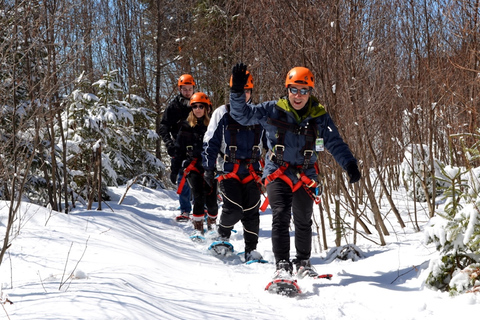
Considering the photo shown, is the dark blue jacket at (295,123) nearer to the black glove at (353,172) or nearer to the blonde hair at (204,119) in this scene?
the black glove at (353,172)

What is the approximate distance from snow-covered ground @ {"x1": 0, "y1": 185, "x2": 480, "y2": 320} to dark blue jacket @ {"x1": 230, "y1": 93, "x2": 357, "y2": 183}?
1.02 metres

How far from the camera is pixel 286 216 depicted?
3.93 meters

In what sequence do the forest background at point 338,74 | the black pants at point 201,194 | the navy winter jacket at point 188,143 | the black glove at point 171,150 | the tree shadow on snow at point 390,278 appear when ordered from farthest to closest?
the black glove at point 171,150 < the navy winter jacket at point 188,143 < the black pants at point 201,194 < the forest background at point 338,74 < the tree shadow on snow at point 390,278

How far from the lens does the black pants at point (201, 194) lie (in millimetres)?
6508

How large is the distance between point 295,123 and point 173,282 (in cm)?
171

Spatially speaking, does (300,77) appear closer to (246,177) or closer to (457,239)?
(246,177)

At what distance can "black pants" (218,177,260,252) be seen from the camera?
518 centimetres

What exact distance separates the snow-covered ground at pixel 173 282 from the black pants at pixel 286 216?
1.09ft

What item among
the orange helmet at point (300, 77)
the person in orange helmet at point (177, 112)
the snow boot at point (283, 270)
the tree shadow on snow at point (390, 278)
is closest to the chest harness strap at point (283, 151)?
the orange helmet at point (300, 77)

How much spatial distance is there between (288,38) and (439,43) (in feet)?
5.93

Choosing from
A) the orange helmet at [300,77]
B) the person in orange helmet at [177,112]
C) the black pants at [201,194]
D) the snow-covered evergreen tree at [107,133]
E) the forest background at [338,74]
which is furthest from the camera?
the snow-covered evergreen tree at [107,133]

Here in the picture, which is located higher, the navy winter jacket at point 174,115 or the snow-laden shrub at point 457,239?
the navy winter jacket at point 174,115

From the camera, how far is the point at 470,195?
10.0ft

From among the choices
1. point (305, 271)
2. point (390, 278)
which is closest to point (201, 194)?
point (305, 271)
